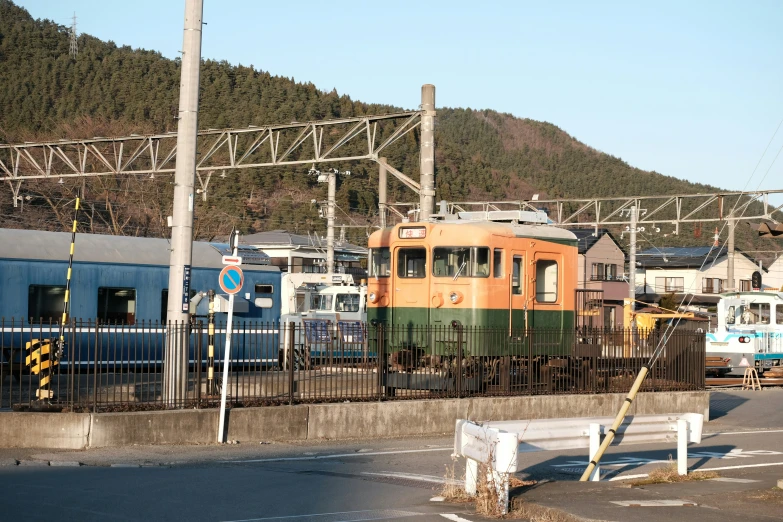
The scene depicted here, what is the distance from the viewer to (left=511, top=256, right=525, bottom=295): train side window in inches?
801

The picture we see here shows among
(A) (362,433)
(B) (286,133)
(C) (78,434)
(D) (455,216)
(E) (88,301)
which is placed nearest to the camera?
(C) (78,434)

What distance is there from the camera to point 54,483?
36.2ft

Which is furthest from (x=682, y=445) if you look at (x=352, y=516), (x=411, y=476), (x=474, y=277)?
(x=474, y=277)

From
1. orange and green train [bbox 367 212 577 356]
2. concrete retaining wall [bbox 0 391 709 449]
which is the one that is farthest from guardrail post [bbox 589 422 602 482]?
orange and green train [bbox 367 212 577 356]

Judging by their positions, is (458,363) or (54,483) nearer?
(54,483)

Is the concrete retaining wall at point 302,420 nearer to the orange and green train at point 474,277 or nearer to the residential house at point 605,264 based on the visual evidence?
the orange and green train at point 474,277

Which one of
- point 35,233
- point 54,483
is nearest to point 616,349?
point 54,483

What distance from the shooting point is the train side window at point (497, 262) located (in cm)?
1991

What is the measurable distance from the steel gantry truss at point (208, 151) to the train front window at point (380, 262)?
4.40 meters

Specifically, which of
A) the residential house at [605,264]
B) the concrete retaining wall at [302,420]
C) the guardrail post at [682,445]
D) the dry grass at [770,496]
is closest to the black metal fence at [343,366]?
the concrete retaining wall at [302,420]

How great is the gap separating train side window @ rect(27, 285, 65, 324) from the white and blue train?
66.4ft

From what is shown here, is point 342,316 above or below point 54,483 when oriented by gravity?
above

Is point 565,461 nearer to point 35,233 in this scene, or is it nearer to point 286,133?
point 35,233

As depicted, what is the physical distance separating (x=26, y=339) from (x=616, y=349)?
12595mm
